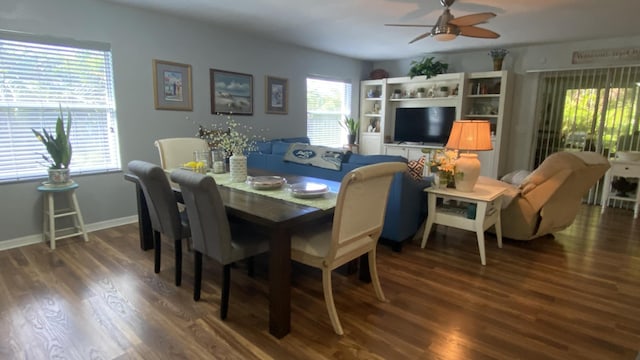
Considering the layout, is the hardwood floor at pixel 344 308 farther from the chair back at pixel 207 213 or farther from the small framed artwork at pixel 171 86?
the small framed artwork at pixel 171 86

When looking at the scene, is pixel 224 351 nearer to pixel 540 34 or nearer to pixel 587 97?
pixel 540 34

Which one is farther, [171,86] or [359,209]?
[171,86]

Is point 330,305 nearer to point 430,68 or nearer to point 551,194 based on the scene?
point 551,194

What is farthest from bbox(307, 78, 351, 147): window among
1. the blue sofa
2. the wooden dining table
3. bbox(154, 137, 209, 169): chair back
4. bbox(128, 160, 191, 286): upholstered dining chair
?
the wooden dining table

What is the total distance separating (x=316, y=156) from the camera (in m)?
3.44

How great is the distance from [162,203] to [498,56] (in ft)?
16.9

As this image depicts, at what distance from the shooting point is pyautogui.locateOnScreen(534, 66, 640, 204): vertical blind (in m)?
4.80

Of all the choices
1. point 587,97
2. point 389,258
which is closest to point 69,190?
point 389,258

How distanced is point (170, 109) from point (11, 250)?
2020 mm

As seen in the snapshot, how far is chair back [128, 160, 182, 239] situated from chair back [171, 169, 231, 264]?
268 millimetres

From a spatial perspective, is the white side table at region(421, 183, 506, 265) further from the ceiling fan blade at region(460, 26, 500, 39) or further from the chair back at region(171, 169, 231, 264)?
the chair back at region(171, 169, 231, 264)

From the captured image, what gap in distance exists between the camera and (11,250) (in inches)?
123

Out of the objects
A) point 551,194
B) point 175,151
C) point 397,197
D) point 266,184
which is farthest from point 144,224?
point 551,194

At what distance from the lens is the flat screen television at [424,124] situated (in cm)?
607
